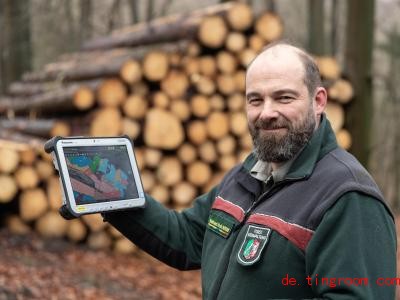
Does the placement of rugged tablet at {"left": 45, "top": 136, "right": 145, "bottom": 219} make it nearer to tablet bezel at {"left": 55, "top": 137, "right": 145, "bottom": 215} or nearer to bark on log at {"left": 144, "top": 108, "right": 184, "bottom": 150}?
tablet bezel at {"left": 55, "top": 137, "right": 145, "bottom": 215}

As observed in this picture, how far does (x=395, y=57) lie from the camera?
14273 mm

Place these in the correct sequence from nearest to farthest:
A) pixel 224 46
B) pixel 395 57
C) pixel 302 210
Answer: pixel 302 210, pixel 224 46, pixel 395 57

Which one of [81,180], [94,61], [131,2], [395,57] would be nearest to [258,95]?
[81,180]

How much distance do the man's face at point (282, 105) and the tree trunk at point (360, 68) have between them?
469cm

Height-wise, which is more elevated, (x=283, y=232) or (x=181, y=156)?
(x=283, y=232)

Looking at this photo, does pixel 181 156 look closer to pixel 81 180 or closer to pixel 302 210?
pixel 81 180

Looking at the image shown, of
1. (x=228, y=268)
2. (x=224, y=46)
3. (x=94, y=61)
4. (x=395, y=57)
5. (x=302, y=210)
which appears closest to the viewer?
(x=302, y=210)

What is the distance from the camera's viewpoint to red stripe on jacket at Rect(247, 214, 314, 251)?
1950 millimetres

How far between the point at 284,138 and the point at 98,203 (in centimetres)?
83

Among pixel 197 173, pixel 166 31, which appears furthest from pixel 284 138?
pixel 166 31

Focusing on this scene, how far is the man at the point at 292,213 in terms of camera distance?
1854 millimetres

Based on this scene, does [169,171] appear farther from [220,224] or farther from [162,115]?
[220,224]

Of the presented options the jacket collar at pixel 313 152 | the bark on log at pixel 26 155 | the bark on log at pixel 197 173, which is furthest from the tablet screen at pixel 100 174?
the bark on log at pixel 197 173

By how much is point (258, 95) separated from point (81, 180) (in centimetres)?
82
